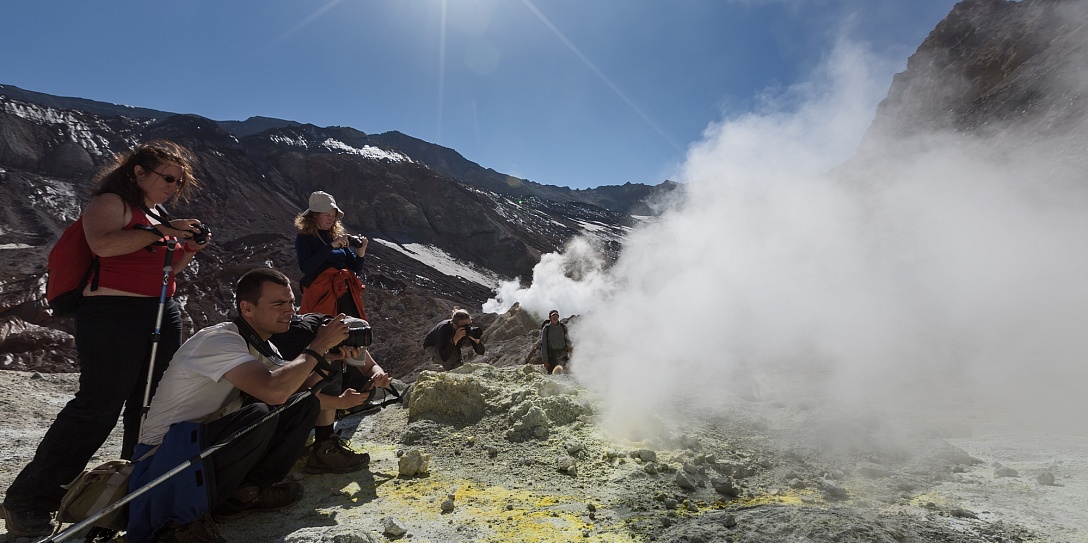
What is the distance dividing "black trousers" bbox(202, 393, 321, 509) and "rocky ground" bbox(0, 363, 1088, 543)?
0.21 metres

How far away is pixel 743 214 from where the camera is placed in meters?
8.48

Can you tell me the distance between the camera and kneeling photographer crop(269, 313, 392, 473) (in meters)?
2.38

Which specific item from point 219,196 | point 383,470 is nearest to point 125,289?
point 383,470

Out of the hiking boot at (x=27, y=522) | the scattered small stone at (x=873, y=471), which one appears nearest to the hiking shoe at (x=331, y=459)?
the hiking boot at (x=27, y=522)

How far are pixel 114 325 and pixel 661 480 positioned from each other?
2447 mm

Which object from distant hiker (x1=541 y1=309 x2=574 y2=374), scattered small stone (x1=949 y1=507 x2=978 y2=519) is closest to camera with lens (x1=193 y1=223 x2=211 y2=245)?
scattered small stone (x1=949 y1=507 x2=978 y2=519)

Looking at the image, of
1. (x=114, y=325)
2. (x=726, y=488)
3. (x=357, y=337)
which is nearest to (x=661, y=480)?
(x=726, y=488)

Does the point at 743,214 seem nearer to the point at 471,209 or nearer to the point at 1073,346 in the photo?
the point at 1073,346

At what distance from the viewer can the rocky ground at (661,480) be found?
1795 millimetres

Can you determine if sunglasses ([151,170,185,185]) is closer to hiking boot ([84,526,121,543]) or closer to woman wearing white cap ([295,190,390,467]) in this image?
woman wearing white cap ([295,190,390,467])

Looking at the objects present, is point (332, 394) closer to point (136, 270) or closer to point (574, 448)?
point (136, 270)

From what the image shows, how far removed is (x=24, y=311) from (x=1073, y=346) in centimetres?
2198

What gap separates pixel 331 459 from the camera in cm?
259

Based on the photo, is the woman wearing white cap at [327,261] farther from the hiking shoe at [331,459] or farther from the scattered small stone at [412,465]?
the scattered small stone at [412,465]
